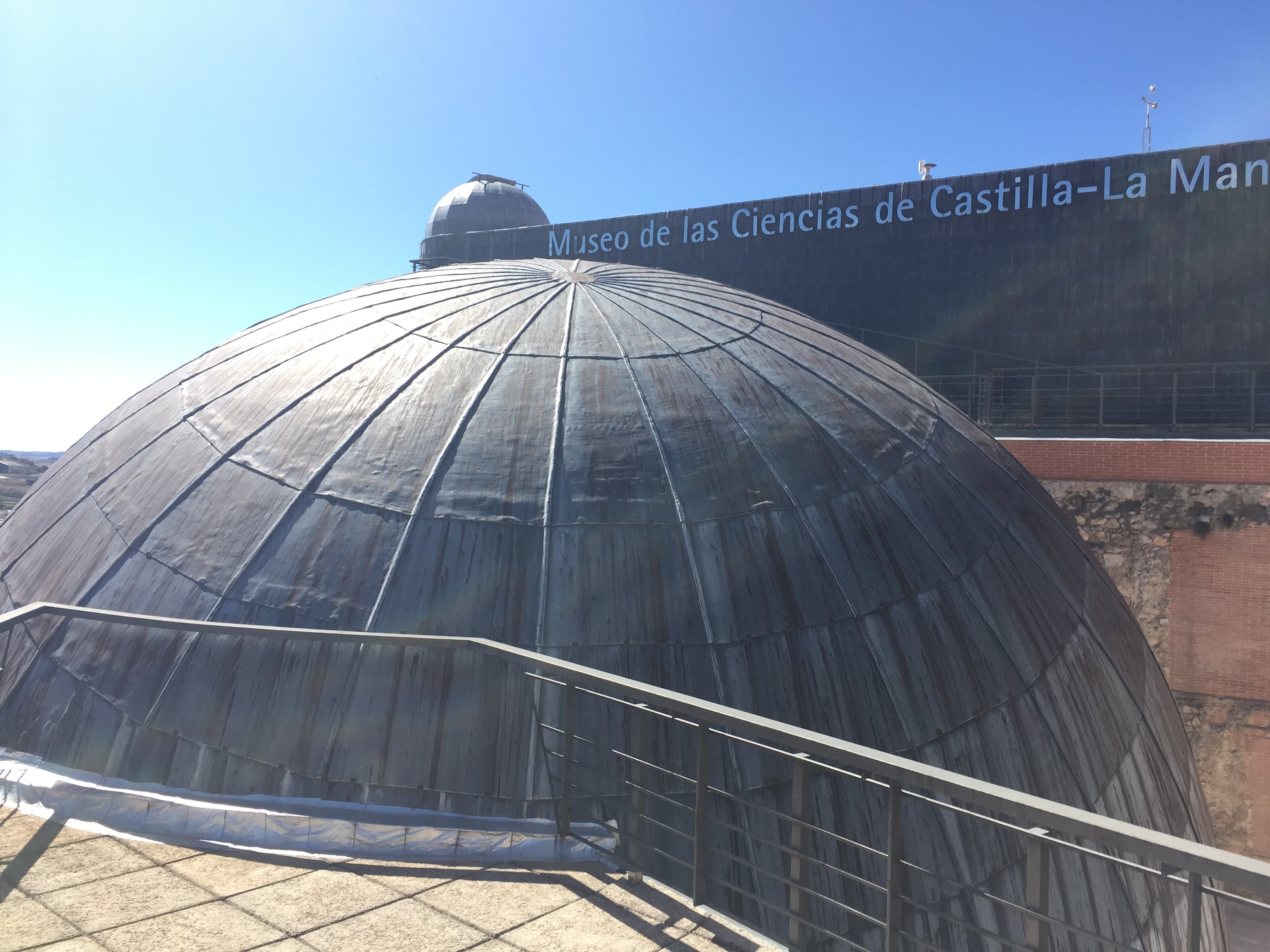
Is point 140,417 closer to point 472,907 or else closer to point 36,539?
point 36,539

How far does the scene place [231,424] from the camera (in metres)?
9.07

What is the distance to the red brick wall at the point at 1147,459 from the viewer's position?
58.5ft

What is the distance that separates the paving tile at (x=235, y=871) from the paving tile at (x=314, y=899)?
0.24 feet

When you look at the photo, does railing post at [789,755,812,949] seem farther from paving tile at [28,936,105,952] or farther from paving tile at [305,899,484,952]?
paving tile at [28,936,105,952]

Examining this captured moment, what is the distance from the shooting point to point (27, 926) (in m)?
4.25

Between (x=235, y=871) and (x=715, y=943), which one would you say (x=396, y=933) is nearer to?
(x=235, y=871)

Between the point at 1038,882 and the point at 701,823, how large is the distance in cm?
178

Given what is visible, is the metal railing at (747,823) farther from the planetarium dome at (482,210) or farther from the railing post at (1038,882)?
the planetarium dome at (482,210)

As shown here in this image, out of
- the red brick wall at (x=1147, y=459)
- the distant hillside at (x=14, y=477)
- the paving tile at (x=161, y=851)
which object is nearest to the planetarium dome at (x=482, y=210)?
the distant hillside at (x=14, y=477)

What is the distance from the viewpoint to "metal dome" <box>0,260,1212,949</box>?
6.82 metres

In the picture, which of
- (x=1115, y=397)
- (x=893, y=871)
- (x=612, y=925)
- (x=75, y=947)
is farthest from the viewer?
(x=1115, y=397)

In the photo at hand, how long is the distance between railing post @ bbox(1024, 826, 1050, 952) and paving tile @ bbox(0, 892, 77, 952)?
14.8 feet

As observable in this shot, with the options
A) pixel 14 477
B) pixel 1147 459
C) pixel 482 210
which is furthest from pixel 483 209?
pixel 14 477

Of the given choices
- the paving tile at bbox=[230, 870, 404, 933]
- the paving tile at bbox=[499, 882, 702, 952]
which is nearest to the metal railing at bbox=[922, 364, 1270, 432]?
the paving tile at bbox=[499, 882, 702, 952]
